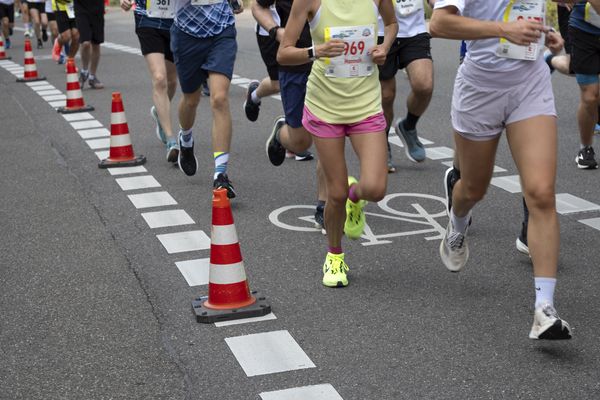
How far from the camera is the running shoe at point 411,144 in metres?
10.2

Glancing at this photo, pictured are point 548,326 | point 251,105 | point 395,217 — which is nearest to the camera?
point 548,326

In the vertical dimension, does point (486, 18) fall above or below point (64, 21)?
above

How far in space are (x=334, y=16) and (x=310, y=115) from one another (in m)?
0.57

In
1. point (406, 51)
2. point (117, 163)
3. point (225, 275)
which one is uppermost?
point (406, 51)

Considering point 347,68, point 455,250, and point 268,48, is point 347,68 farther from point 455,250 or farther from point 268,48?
point 268,48

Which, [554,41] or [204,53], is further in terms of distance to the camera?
[204,53]

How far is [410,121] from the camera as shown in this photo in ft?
32.8

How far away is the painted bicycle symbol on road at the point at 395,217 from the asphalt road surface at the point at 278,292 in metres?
0.03

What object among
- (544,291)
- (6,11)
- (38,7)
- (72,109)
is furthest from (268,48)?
(6,11)

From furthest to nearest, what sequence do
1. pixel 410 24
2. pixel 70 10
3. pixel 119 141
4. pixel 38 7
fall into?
1. pixel 38 7
2. pixel 70 10
3. pixel 119 141
4. pixel 410 24

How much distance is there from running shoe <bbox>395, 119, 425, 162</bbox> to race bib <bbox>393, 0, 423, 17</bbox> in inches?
51.7

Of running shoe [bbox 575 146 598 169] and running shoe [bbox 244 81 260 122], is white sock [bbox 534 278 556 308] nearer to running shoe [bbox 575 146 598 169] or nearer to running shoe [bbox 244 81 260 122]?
running shoe [bbox 575 146 598 169]

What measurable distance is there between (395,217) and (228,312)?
100 inches

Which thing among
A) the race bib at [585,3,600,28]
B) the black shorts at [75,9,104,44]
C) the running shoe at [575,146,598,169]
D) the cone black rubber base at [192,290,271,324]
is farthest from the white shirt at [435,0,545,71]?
the black shorts at [75,9,104,44]
